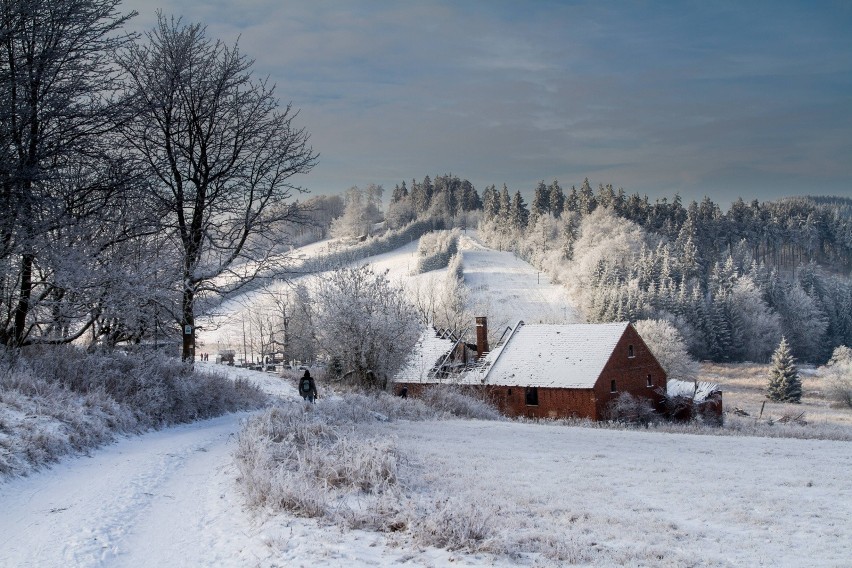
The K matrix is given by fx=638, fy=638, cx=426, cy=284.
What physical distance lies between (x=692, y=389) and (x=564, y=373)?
1164cm

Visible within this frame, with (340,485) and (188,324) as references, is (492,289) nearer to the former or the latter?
(188,324)

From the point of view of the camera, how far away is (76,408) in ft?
38.0

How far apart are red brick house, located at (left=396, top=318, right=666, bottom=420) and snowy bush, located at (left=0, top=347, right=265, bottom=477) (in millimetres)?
24221

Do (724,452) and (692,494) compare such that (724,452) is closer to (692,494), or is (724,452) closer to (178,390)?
(692,494)

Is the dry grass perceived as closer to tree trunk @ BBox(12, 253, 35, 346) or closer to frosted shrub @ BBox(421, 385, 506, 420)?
frosted shrub @ BBox(421, 385, 506, 420)

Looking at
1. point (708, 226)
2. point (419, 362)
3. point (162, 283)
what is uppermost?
point (708, 226)

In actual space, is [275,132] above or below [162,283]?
above

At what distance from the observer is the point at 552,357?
1695 inches

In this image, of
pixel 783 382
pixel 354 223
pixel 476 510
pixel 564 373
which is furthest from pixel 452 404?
pixel 354 223

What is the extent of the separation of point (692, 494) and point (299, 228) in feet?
57.5

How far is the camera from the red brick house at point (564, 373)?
40.4 m

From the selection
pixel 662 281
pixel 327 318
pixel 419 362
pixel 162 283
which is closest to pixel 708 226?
pixel 662 281

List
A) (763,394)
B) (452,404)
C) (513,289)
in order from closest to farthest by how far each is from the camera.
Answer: (452,404), (763,394), (513,289)

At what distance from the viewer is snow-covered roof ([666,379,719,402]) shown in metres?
44.5
